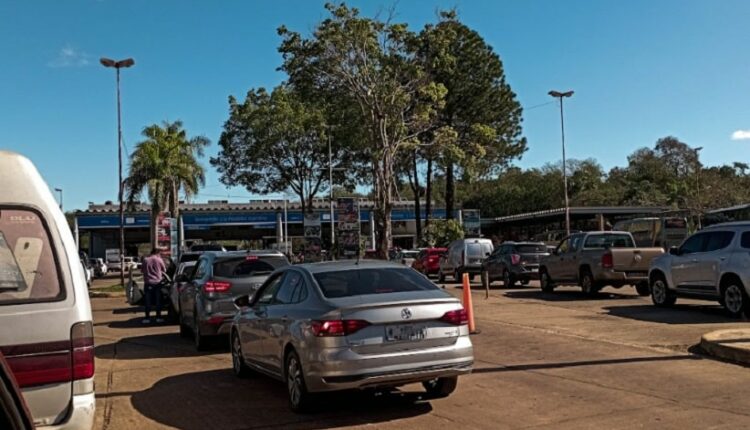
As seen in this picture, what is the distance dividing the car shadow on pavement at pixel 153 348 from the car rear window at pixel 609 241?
11720mm

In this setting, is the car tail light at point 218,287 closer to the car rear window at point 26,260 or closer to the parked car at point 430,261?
the car rear window at point 26,260

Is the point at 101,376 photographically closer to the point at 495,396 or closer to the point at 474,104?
the point at 495,396

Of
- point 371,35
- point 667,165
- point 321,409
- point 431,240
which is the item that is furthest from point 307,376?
point 667,165

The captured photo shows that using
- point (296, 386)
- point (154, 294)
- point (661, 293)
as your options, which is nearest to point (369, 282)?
point (296, 386)

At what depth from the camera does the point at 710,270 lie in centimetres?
1469

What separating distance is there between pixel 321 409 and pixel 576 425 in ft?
8.33

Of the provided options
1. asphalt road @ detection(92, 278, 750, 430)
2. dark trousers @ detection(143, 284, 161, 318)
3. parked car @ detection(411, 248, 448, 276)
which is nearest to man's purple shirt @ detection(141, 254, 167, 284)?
dark trousers @ detection(143, 284, 161, 318)

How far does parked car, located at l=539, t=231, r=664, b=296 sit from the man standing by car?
11.2 m

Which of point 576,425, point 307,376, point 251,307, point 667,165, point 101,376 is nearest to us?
point 576,425

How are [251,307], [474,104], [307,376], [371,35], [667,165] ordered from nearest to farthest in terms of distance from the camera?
[307,376] → [251,307] → [371,35] → [474,104] → [667,165]

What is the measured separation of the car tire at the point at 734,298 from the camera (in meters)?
13.8

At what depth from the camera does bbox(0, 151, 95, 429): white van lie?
4.34 metres

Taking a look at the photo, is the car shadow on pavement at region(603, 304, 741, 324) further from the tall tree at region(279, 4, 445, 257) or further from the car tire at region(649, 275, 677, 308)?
the tall tree at region(279, 4, 445, 257)

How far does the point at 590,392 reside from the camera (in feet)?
26.5
